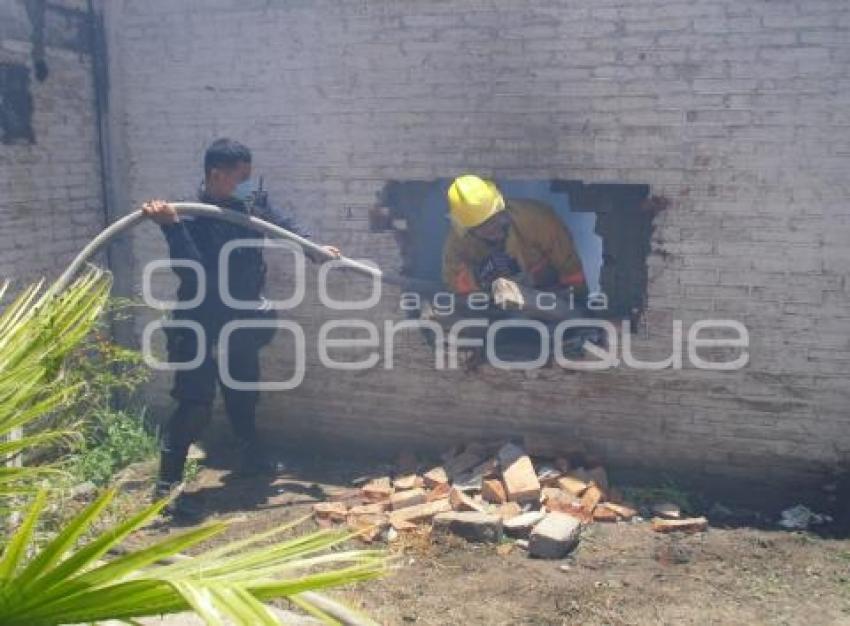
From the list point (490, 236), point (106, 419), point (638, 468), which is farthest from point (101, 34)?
point (638, 468)

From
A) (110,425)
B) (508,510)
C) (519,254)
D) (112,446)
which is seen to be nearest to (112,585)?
(508,510)

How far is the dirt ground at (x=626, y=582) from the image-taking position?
4.12 meters

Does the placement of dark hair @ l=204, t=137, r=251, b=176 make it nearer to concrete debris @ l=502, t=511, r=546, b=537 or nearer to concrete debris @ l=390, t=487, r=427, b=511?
concrete debris @ l=390, t=487, r=427, b=511

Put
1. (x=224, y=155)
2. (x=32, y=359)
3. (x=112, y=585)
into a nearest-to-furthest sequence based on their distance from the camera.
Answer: (x=112, y=585), (x=32, y=359), (x=224, y=155)

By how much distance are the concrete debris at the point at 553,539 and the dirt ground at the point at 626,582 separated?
0.19 ft

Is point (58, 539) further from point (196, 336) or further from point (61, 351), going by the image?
point (196, 336)

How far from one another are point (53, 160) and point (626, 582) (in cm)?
525

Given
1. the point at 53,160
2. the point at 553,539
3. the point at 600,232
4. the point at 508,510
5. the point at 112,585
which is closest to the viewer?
the point at 112,585

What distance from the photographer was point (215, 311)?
19.4 feet

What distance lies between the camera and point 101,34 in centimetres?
660

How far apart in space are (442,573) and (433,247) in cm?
371

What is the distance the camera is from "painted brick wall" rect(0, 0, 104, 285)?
591 cm

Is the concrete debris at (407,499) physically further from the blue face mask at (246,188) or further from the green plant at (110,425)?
the blue face mask at (246,188)

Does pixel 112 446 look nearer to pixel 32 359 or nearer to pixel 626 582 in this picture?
pixel 626 582
